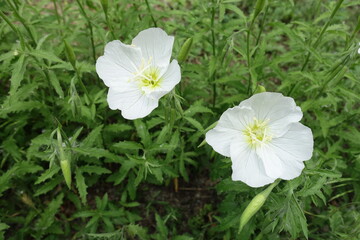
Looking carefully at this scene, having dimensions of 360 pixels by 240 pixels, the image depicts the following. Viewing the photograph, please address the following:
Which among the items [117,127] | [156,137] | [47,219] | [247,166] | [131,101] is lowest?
[47,219]

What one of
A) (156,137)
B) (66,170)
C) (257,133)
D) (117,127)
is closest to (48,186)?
(117,127)

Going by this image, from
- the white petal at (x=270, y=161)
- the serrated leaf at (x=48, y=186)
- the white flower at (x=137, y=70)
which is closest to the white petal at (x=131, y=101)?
the white flower at (x=137, y=70)

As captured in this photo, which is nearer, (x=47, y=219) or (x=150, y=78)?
(x=150, y=78)

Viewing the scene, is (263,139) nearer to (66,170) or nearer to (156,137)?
(66,170)

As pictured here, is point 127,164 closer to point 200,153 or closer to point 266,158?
point 200,153

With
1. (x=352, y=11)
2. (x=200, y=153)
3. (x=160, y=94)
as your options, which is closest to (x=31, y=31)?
(x=160, y=94)

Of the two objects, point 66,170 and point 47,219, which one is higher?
point 66,170
